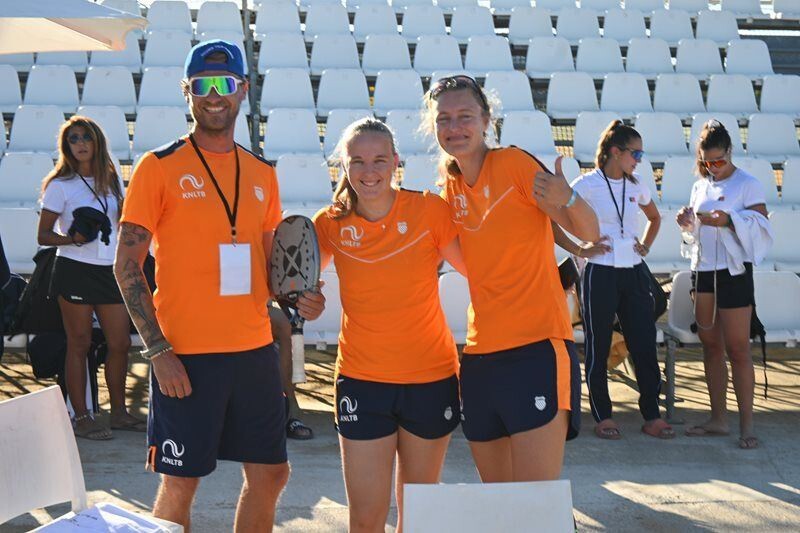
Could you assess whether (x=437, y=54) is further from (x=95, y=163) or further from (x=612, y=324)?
(x=95, y=163)

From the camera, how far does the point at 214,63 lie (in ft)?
9.24

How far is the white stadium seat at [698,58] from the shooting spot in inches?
389

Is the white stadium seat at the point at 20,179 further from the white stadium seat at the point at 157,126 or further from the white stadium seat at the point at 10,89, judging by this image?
the white stadium seat at the point at 10,89

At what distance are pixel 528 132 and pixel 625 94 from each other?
142 centimetres

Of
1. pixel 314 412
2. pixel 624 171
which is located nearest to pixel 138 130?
pixel 314 412

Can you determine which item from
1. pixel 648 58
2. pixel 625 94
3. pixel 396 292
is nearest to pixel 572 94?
pixel 625 94

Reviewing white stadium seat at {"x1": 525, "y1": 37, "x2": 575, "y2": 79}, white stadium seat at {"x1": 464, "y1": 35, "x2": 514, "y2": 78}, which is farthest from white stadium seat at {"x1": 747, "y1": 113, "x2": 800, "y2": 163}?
white stadium seat at {"x1": 464, "y1": 35, "x2": 514, "y2": 78}

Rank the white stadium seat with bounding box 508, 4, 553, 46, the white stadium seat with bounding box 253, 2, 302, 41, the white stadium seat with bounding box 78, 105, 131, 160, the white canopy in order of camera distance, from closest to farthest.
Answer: the white canopy < the white stadium seat with bounding box 78, 105, 131, 160 < the white stadium seat with bounding box 253, 2, 302, 41 < the white stadium seat with bounding box 508, 4, 553, 46

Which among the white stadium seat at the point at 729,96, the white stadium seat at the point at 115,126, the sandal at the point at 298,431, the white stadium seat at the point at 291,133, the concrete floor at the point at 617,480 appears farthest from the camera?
the white stadium seat at the point at 729,96

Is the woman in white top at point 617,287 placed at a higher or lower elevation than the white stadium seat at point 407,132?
lower

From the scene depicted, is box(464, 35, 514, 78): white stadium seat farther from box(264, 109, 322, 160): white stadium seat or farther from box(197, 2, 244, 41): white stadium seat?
box(197, 2, 244, 41): white stadium seat

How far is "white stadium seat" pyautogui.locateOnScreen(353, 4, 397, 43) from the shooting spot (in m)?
10.0

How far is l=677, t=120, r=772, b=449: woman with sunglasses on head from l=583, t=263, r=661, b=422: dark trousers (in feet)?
0.89

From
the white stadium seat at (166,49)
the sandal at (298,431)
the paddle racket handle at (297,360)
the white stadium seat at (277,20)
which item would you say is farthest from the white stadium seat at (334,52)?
the paddle racket handle at (297,360)
